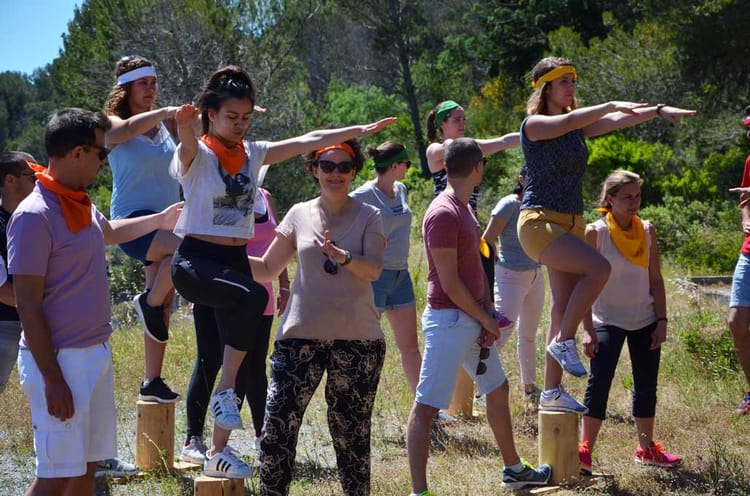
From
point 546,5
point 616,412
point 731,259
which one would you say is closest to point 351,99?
point 546,5

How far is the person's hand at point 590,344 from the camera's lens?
5.78 metres

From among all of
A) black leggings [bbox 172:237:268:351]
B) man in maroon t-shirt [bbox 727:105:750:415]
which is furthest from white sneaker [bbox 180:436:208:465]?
man in maroon t-shirt [bbox 727:105:750:415]

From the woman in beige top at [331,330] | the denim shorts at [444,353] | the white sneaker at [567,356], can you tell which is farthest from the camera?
the white sneaker at [567,356]

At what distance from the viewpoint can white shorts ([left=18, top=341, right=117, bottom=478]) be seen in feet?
12.7

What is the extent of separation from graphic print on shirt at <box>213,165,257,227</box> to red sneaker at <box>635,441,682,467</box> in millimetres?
3082

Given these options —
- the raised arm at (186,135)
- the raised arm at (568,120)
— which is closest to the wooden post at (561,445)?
the raised arm at (568,120)

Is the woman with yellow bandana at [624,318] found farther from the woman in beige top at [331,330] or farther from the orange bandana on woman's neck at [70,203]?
the orange bandana on woman's neck at [70,203]

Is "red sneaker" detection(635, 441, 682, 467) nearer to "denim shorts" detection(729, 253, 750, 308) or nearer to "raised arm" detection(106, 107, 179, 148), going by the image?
"denim shorts" detection(729, 253, 750, 308)

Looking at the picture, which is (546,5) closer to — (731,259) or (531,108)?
(731,259)

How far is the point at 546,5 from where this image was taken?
110 feet

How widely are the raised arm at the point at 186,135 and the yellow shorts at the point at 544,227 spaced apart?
206 cm

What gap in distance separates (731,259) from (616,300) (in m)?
9.79

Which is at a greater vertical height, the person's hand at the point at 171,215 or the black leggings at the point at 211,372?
the person's hand at the point at 171,215

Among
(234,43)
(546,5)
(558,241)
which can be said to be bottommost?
(558,241)
